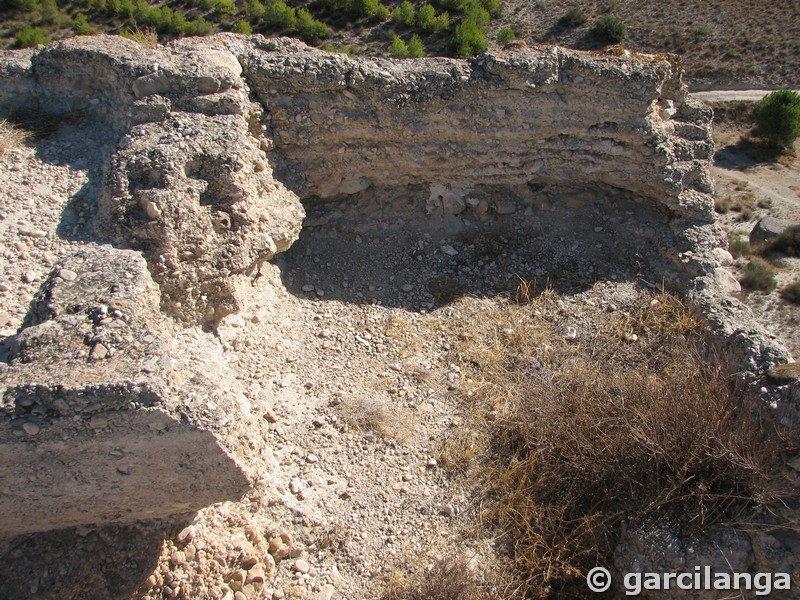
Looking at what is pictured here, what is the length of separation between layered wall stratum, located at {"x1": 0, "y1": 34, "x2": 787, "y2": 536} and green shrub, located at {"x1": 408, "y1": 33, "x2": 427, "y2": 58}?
41.8 ft

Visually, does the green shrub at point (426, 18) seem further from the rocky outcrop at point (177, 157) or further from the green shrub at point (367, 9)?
the rocky outcrop at point (177, 157)

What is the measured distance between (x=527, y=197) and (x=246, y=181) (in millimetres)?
3478

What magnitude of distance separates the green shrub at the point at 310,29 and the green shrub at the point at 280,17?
3.3 inches

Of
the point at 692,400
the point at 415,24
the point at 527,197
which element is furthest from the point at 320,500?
the point at 415,24

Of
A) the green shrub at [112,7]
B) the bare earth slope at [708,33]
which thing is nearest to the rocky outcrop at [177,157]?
the bare earth slope at [708,33]

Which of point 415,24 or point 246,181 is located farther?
point 415,24

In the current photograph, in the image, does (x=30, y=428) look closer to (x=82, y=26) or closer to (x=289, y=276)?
(x=289, y=276)

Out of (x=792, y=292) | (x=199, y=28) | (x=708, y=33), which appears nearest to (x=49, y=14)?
(x=199, y=28)

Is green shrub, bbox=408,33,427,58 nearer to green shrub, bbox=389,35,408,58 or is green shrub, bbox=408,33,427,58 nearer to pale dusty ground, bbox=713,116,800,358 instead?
green shrub, bbox=389,35,408,58

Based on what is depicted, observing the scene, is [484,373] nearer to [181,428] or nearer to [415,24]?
[181,428]

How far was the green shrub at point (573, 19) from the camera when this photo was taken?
68.4 ft

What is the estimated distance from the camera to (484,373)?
6.06 meters

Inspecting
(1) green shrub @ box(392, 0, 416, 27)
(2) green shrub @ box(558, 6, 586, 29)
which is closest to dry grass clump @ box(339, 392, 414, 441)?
(1) green shrub @ box(392, 0, 416, 27)

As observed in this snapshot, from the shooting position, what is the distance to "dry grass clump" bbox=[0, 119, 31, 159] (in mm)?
5391
